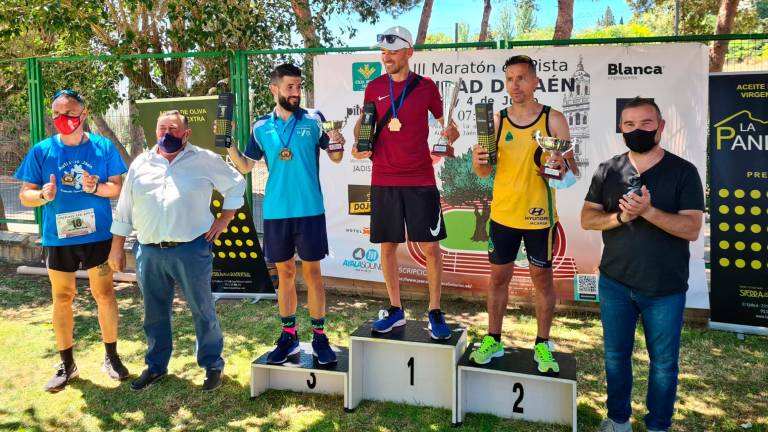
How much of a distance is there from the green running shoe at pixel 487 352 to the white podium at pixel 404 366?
119 mm

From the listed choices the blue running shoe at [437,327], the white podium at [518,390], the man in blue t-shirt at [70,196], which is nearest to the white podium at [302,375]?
the blue running shoe at [437,327]

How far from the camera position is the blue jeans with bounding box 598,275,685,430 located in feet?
10.5

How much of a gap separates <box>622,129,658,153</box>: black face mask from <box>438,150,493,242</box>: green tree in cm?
302

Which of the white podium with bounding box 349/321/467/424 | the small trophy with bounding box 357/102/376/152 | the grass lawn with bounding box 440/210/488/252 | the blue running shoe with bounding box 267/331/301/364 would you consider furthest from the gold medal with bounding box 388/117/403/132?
the grass lawn with bounding box 440/210/488/252

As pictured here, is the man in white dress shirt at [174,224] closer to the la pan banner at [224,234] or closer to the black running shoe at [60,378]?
the black running shoe at [60,378]

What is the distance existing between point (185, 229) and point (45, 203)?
105 cm

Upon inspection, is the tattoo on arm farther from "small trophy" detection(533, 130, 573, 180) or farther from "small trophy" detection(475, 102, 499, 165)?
"small trophy" detection(533, 130, 573, 180)

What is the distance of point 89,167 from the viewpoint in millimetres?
4379

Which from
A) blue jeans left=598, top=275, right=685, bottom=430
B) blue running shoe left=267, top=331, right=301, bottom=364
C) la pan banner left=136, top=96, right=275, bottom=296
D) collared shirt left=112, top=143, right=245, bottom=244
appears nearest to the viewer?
blue jeans left=598, top=275, right=685, bottom=430

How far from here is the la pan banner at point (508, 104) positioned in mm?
5500

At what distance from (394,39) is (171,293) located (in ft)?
7.71

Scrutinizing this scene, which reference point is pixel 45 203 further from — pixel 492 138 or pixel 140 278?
pixel 492 138

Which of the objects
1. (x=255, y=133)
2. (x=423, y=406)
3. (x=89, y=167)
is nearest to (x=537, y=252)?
(x=423, y=406)

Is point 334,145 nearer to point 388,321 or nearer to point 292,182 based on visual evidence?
point 292,182
